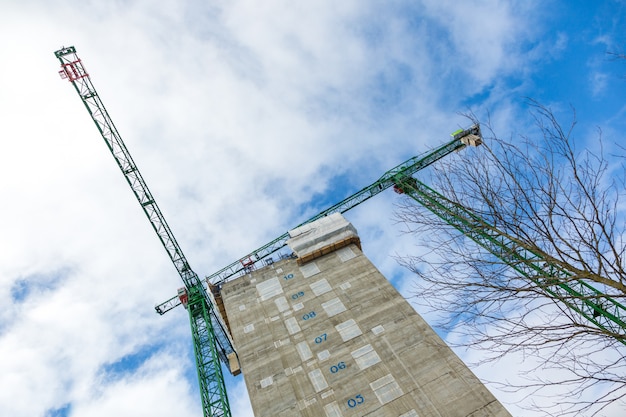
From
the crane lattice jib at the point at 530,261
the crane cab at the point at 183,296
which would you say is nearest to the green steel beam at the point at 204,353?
the crane cab at the point at 183,296

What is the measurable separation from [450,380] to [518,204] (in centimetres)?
2272

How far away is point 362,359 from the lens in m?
29.7

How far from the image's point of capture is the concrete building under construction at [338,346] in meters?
26.7

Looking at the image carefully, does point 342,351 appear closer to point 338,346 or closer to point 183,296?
point 338,346

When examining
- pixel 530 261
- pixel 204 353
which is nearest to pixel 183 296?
pixel 204 353

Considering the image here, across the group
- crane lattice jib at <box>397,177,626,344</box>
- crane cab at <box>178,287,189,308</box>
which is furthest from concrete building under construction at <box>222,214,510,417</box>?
crane cab at <box>178,287,189,308</box>

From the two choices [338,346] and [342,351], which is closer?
[342,351]

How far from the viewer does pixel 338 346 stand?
3100 cm

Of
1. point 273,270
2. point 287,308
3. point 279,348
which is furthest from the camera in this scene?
point 273,270

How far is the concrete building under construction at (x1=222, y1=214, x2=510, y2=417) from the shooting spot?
87.5ft

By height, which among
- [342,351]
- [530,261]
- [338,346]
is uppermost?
[338,346]

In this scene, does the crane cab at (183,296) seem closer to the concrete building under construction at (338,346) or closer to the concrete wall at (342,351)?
the concrete building under construction at (338,346)

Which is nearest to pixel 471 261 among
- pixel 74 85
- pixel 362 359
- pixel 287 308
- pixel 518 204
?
pixel 518 204

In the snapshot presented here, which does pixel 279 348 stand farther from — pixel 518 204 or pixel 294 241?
pixel 518 204
